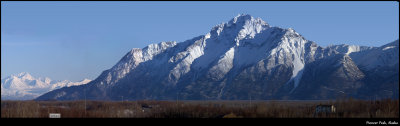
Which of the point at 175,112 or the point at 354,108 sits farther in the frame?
the point at 175,112
